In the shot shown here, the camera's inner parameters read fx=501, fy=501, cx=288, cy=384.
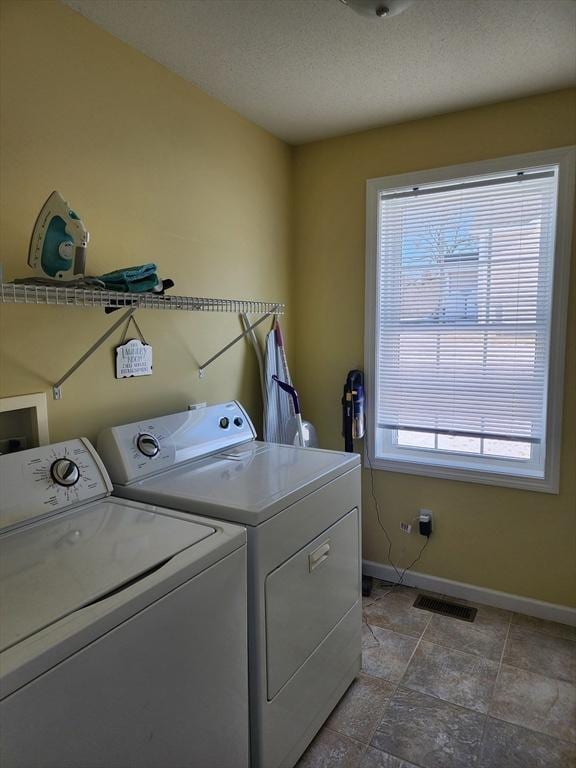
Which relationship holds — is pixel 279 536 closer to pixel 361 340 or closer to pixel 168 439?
pixel 168 439

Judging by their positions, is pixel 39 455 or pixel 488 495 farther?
pixel 488 495

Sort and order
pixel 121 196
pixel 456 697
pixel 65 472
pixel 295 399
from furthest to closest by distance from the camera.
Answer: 1. pixel 295 399
2. pixel 456 697
3. pixel 121 196
4. pixel 65 472

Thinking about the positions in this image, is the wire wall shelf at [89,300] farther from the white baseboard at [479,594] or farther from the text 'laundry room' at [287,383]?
the white baseboard at [479,594]

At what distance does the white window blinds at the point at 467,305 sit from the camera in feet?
7.84

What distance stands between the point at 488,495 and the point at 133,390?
182 cm

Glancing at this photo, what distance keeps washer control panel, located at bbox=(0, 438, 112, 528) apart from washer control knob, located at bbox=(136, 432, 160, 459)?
17cm

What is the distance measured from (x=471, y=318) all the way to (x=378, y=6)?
58.6 inches

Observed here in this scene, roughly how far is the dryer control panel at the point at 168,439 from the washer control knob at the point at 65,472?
17cm

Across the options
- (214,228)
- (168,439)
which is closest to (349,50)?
(214,228)

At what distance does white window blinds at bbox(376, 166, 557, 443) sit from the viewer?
94.0 inches

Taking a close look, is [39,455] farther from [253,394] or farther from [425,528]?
[425,528]

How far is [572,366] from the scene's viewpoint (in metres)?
2.31

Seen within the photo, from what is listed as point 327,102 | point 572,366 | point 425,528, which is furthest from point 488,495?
point 327,102

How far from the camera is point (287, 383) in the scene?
2.60m
